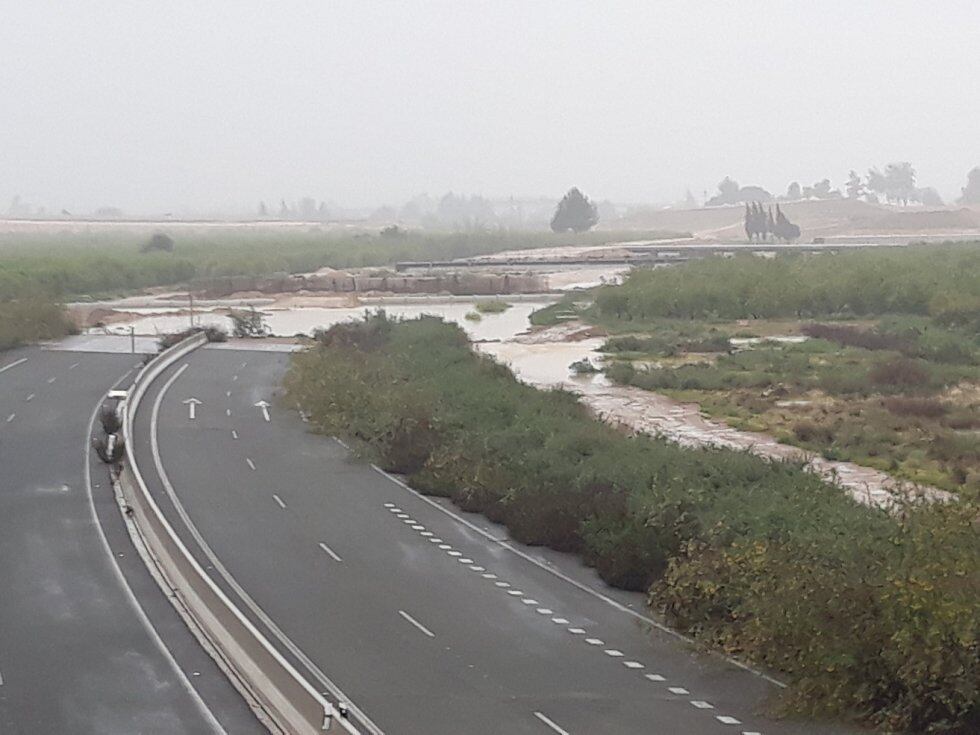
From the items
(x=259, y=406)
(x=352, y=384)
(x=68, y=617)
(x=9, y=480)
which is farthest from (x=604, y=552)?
(x=259, y=406)

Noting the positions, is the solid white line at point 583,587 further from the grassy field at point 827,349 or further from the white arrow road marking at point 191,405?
the white arrow road marking at point 191,405

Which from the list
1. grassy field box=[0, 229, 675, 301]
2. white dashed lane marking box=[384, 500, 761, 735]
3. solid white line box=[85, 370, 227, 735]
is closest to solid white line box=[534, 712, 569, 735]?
white dashed lane marking box=[384, 500, 761, 735]

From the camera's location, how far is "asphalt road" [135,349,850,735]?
751 inches

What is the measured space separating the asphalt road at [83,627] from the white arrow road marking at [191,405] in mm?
6250

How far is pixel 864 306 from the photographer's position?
292ft

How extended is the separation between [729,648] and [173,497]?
17078 millimetres

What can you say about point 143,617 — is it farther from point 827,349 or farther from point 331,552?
point 827,349

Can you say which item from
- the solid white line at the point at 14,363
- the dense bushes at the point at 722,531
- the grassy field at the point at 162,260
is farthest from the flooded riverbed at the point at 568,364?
the solid white line at the point at 14,363

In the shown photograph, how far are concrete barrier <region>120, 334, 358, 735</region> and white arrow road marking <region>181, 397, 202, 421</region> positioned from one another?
1386cm

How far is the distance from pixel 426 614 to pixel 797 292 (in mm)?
70604

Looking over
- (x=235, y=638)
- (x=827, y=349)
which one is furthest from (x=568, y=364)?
(x=235, y=638)

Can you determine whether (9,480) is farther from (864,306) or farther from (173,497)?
(864,306)

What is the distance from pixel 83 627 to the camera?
23.8 metres

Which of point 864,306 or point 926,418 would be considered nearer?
point 926,418
